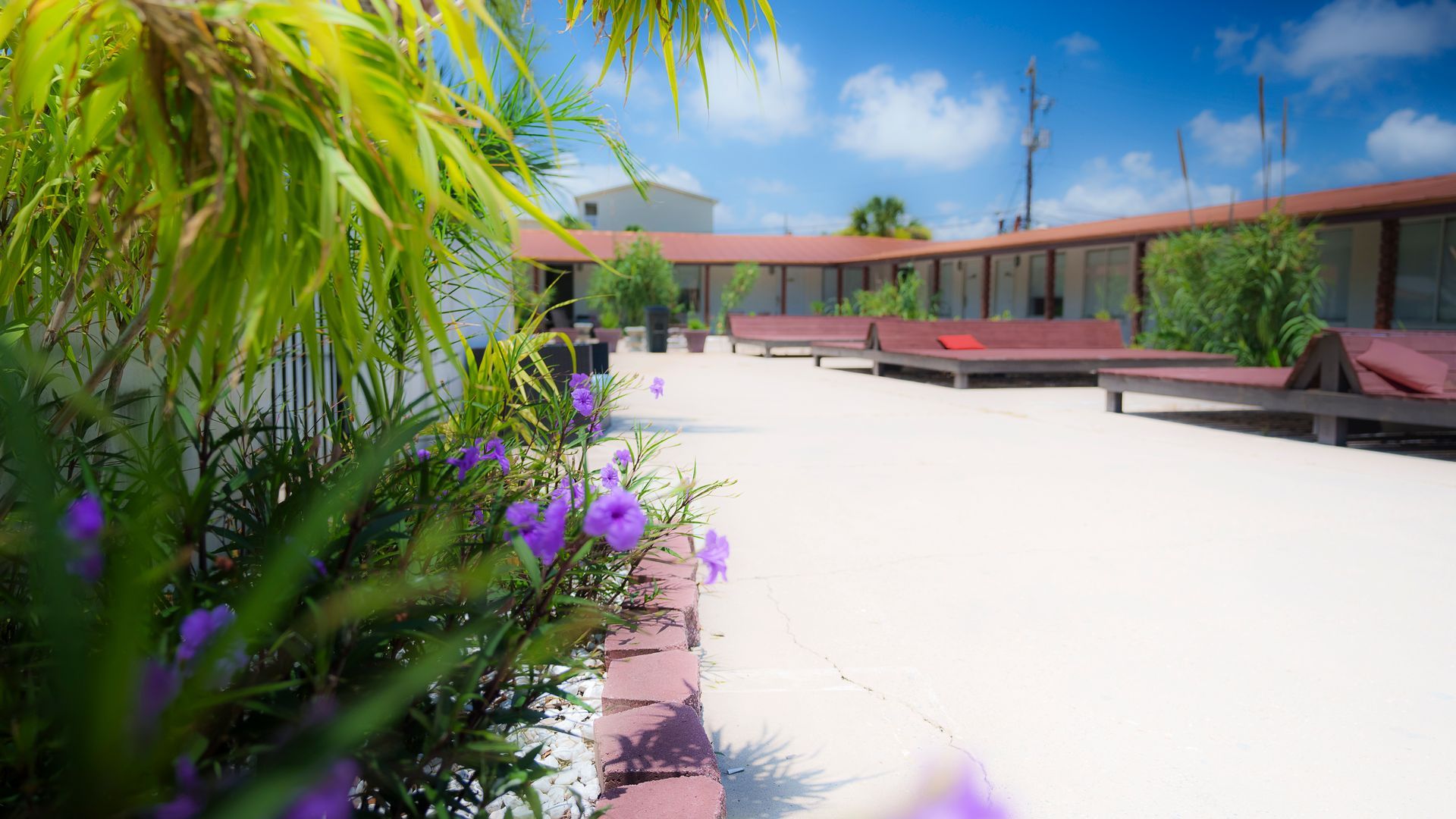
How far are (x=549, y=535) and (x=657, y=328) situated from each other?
1951cm

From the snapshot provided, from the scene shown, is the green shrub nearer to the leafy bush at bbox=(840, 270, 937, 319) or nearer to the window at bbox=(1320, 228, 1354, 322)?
the leafy bush at bbox=(840, 270, 937, 319)

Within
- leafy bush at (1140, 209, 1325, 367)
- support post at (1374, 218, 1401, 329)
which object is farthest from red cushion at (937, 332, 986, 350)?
support post at (1374, 218, 1401, 329)

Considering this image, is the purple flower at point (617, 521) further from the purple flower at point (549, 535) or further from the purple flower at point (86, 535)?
the purple flower at point (86, 535)

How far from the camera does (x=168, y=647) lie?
43.9 inches

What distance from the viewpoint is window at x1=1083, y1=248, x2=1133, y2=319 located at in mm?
22531

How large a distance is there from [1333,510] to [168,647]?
16.8ft

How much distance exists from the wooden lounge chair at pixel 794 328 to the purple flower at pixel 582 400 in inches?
658

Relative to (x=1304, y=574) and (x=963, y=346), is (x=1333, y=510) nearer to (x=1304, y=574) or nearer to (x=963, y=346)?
(x=1304, y=574)

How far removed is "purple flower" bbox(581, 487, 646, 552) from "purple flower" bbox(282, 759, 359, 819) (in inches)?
13.9

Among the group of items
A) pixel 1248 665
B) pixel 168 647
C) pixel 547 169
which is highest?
pixel 547 169

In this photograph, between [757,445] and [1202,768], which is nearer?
[1202,768]

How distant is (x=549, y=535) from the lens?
1182 mm

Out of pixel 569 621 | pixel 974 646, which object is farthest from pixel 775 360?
pixel 569 621

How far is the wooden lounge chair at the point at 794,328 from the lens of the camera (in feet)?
64.5
